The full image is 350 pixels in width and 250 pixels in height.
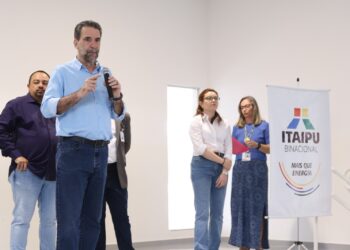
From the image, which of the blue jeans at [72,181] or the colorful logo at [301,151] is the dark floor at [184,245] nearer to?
the colorful logo at [301,151]

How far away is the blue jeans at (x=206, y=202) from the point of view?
414 cm

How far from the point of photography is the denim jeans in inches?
147

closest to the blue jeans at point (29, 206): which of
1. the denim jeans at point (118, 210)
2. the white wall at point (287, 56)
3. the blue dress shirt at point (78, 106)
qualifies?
the denim jeans at point (118, 210)

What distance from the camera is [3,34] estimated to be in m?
4.91

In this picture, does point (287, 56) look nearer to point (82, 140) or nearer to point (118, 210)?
point (118, 210)

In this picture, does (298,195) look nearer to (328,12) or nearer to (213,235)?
(213,235)

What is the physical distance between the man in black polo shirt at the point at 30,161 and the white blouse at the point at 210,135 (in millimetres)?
1190

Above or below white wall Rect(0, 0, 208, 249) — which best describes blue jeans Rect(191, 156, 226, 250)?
below

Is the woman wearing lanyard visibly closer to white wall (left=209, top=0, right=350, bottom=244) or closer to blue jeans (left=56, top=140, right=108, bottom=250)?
white wall (left=209, top=0, right=350, bottom=244)

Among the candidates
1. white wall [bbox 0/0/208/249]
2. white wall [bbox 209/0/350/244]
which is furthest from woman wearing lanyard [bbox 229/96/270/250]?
white wall [bbox 0/0/208/249]

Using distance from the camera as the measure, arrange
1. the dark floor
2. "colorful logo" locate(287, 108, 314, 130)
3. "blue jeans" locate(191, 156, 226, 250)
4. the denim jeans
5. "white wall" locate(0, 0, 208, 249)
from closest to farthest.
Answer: the denim jeans < "colorful logo" locate(287, 108, 314, 130) < "blue jeans" locate(191, 156, 226, 250) < "white wall" locate(0, 0, 208, 249) < the dark floor

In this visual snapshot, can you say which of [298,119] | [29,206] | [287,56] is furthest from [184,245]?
[29,206]

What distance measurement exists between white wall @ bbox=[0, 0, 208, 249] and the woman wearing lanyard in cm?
149

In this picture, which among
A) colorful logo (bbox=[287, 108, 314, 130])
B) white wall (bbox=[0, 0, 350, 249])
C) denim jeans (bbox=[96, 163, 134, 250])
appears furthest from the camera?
white wall (bbox=[0, 0, 350, 249])
